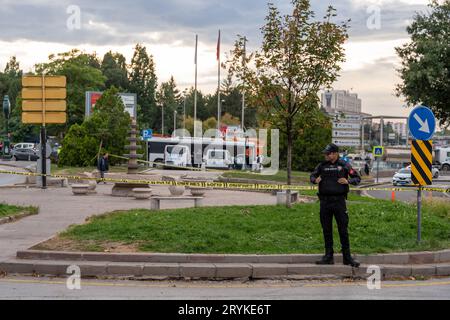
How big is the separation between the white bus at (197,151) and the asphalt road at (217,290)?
5229cm

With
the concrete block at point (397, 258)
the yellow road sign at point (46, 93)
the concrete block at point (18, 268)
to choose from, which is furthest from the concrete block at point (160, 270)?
the yellow road sign at point (46, 93)

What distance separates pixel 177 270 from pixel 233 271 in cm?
86

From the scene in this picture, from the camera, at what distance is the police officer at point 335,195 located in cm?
1135

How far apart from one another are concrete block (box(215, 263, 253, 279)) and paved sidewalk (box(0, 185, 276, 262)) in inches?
140

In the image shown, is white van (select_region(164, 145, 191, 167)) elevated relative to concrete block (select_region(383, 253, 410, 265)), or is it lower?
elevated

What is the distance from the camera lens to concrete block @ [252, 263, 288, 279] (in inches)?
428

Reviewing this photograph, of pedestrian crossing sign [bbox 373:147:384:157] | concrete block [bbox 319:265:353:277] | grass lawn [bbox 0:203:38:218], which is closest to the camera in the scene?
concrete block [bbox 319:265:353:277]

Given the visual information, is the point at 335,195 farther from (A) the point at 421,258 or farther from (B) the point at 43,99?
(B) the point at 43,99

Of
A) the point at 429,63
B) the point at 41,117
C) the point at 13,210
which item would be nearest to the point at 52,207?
the point at 13,210

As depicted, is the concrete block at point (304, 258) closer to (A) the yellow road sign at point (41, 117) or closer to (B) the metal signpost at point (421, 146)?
(B) the metal signpost at point (421, 146)

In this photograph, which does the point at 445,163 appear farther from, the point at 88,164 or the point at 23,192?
the point at 23,192

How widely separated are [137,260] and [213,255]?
1224 millimetres

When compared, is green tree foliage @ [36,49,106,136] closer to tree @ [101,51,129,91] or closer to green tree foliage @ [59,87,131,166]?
tree @ [101,51,129,91]

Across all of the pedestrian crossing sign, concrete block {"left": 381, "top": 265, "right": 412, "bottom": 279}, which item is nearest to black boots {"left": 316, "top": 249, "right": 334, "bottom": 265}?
concrete block {"left": 381, "top": 265, "right": 412, "bottom": 279}
